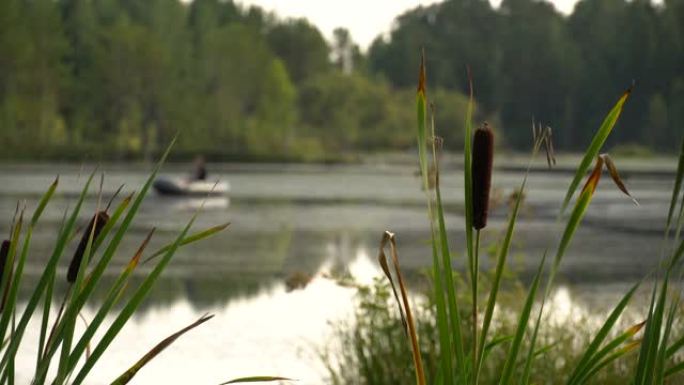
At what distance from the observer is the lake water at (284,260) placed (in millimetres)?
10477

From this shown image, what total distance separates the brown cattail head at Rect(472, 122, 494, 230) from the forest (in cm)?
6834

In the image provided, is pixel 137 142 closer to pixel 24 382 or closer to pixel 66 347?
pixel 24 382

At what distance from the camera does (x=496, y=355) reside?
6.79 meters

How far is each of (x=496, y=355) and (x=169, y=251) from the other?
445cm

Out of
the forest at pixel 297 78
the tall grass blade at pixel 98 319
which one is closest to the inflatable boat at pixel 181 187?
the forest at pixel 297 78

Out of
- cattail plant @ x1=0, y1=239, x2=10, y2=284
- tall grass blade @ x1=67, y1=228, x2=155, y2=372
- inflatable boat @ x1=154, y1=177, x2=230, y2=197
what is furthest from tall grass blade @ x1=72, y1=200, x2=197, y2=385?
inflatable boat @ x1=154, y1=177, x2=230, y2=197

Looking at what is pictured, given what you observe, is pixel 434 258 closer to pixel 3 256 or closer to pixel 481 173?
pixel 481 173

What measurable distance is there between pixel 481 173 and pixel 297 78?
119091 millimetres

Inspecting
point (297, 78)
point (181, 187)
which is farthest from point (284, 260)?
point (297, 78)

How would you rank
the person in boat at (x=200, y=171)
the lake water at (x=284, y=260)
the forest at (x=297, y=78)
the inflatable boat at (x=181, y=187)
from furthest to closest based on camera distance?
1. the forest at (x=297, y=78)
2. the inflatable boat at (x=181, y=187)
3. the person in boat at (x=200, y=171)
4. the lake water at (x=284, y=260)

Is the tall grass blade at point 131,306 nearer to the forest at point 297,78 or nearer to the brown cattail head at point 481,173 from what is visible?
the brown cattail head at point 481,173

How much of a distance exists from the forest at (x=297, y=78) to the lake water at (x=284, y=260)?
37.7 metres

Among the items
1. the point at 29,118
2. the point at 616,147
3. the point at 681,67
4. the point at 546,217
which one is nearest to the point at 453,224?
the point at 546,217

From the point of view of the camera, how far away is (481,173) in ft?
7.50
